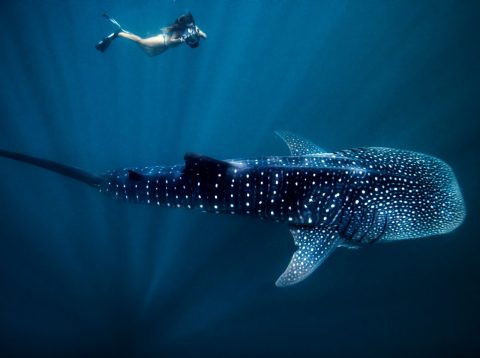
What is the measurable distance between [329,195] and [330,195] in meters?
0.01

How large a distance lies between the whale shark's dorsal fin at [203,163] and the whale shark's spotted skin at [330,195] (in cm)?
1

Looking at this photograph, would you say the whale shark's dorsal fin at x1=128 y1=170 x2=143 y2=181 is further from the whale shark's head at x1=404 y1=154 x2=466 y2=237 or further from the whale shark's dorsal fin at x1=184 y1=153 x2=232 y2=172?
the whale shark's head at x1=404 y1=154 x2=466 y2=237

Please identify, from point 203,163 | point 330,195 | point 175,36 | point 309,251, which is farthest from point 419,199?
point 175,36

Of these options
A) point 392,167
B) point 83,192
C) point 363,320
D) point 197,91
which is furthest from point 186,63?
point 363,320

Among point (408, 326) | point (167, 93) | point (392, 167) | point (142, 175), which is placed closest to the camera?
point (392, 167)

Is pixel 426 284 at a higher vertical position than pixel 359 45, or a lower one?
lower

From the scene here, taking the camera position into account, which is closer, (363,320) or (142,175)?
(142,175)

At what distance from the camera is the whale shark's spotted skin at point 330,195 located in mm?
3297

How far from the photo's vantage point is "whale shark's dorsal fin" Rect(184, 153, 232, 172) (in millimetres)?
3305

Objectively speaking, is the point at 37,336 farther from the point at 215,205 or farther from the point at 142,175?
the point at 215,205

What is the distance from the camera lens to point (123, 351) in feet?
21.9

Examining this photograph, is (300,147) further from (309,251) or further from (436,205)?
(436,205)

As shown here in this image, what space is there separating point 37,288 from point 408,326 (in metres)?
8.88

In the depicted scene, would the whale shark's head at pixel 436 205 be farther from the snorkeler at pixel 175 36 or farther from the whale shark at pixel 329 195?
the snorkeler at pixel 175 36
